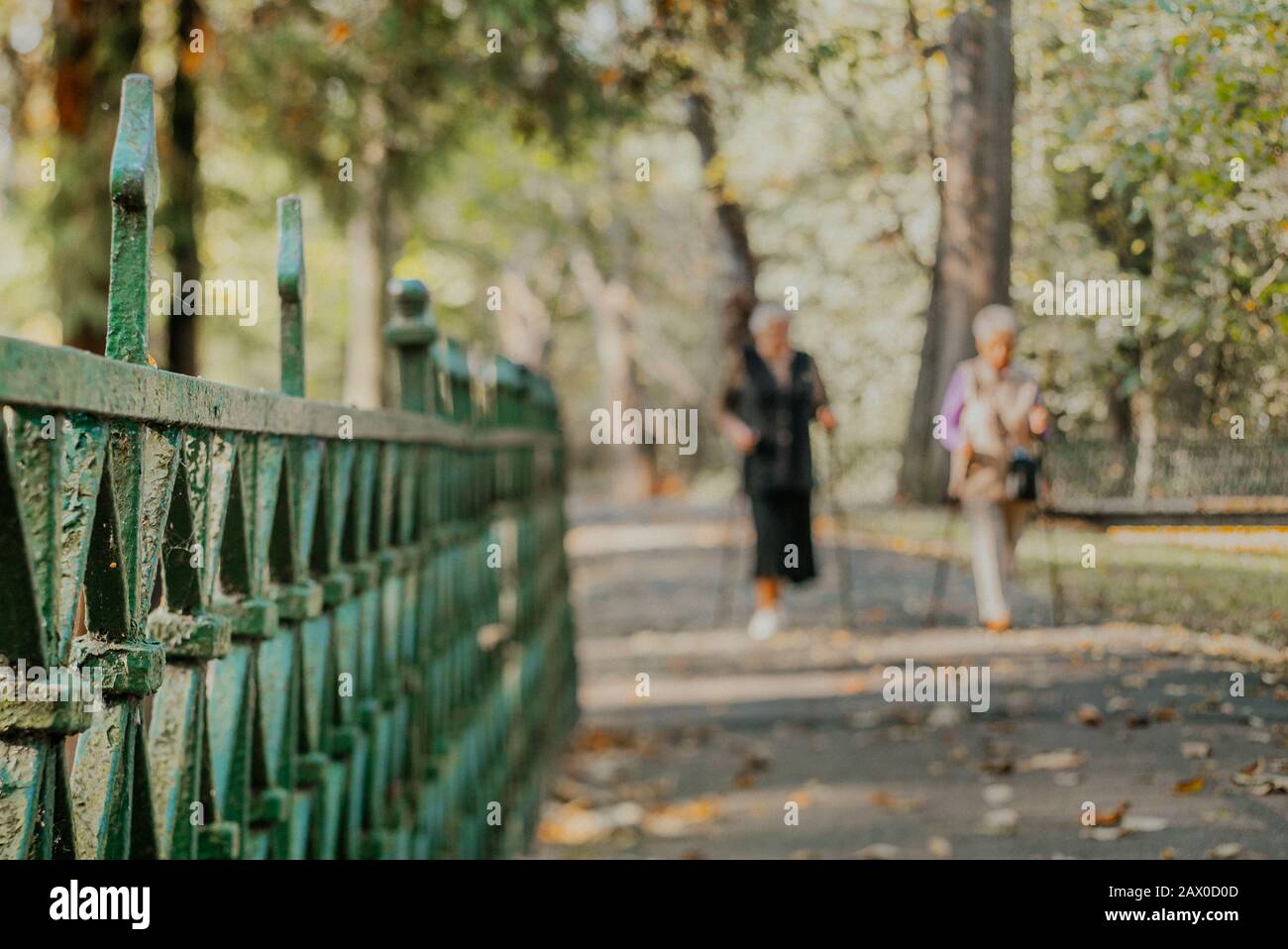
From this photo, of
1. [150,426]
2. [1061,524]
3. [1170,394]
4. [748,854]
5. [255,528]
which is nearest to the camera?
[150,426]

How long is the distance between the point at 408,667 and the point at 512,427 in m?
3.12

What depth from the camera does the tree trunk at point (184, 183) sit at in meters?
11.4

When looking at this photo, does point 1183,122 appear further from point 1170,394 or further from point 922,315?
point 922,315

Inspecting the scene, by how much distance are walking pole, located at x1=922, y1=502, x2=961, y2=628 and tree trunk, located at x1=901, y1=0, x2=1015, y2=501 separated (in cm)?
104

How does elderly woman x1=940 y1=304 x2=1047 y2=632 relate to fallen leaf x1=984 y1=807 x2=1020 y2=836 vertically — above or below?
above

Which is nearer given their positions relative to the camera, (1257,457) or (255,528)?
(1257,457)

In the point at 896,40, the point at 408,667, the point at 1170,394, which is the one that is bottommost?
the point at 408,667

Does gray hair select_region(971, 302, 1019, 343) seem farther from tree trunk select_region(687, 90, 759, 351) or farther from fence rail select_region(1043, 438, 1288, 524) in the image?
tree trunk select_region(687, 90, 759, 351)

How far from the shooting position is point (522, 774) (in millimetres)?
7180

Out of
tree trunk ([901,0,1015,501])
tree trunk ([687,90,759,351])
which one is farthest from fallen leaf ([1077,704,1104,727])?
tree trunk ([687,90,759,351])

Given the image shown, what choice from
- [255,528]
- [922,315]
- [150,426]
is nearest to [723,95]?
[922,315]

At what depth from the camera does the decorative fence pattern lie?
1.82 m

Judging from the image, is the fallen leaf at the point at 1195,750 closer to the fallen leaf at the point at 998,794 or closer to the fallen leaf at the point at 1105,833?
the fallen leaf at the point at 1105,833

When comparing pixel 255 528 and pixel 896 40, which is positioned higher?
pixel 896 40
